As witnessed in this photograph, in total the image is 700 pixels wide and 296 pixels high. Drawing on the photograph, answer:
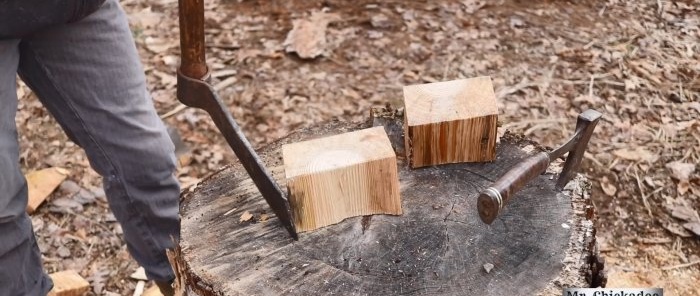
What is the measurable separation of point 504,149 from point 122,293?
1554 mm

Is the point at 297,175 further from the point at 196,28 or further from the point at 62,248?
the point at 62,248

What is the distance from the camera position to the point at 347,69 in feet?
12.3

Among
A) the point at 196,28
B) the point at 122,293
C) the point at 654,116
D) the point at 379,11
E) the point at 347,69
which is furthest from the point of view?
the point at 379,11

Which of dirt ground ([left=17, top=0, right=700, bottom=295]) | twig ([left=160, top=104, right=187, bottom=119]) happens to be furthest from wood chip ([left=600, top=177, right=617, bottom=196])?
twig ([left=160, top=104, right=187, bottom=119])

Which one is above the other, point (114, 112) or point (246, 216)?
point (114, 112)

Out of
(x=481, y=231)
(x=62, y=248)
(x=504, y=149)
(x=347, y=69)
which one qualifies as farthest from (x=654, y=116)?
(x=62, y=248)

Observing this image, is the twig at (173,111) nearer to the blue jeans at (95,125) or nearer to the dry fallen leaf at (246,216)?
the blue jeans at (95,125)

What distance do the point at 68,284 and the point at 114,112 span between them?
0.89 metres

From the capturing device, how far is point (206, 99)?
1.77 meters

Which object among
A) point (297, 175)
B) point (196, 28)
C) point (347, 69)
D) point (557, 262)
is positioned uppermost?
point (196, 28)

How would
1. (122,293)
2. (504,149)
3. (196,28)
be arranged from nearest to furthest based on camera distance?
(196,28)
(504,149)
(122,293)

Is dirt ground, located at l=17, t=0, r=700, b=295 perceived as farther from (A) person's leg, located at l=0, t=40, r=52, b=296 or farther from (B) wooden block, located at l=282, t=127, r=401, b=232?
(B) wooden block, located at l=282, t=127, r=401, b=232

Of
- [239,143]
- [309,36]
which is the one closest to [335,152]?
[239,143]

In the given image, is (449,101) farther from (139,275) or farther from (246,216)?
(139,275)
